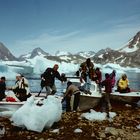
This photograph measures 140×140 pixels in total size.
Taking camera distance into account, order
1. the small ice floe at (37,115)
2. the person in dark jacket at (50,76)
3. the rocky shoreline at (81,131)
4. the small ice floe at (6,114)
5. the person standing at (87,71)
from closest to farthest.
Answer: the rocky shoreline at (81,131)
the small ice floe at (37,115)
the small ice floe at (6,114)
the person in dark jacket at (50,76)
the person standing at (87,71)

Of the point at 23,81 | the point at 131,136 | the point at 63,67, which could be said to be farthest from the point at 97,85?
the point at 63,67

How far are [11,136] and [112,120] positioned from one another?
4.12m

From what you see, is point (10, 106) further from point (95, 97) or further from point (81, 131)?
point (81, 131)

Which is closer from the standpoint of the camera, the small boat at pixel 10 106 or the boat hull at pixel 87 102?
the small boat at pixel 10 106

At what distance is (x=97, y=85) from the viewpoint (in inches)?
672

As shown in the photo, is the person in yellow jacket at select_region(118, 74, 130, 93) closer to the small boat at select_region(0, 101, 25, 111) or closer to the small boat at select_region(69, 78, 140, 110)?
the small boat at select_region(69, 78, 140, 110)

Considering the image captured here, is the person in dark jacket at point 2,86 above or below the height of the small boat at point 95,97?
above

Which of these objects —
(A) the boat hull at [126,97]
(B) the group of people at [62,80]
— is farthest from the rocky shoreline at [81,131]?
(A) the boat hull at [126,97]

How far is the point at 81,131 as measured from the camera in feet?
33.8

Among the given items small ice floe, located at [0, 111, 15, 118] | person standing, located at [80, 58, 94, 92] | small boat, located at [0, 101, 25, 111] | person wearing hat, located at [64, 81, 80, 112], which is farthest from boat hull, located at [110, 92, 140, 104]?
small ice floe, located at [0, 111, 15, 118]

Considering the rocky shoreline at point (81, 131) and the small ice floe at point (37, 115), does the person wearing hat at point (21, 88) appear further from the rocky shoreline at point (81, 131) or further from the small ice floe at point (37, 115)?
the small ice floe at point (37, 115)

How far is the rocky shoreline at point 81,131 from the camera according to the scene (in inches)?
381

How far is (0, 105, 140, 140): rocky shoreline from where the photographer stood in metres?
9.69

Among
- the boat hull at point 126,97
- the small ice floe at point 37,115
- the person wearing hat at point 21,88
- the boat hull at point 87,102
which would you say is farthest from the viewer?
the boat hull at point 126,97
